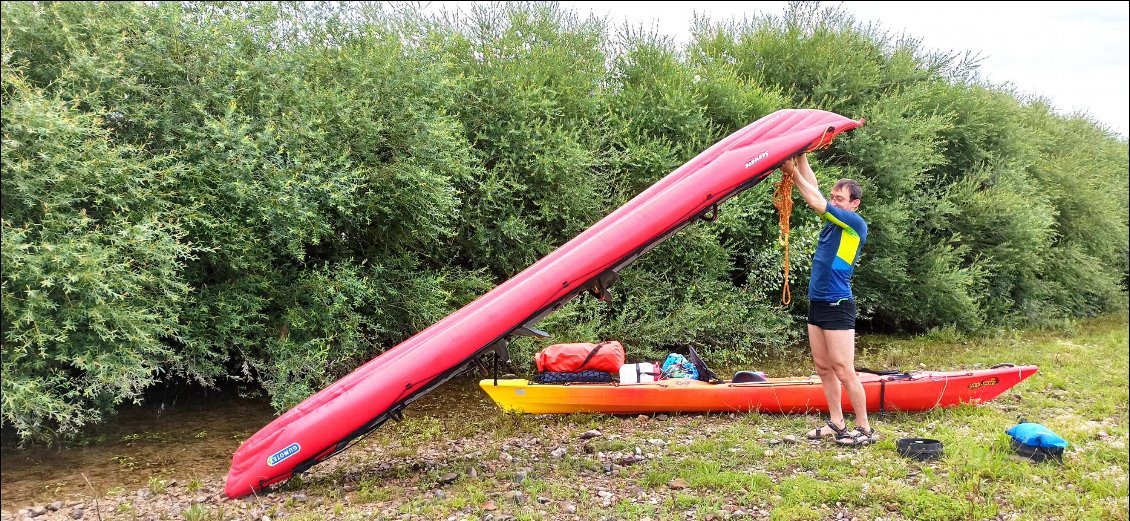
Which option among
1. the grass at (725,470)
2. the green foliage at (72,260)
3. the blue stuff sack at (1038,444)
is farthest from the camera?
the blue stuff sack at (1038,444)

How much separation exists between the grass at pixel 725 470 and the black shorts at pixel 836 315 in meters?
0.95

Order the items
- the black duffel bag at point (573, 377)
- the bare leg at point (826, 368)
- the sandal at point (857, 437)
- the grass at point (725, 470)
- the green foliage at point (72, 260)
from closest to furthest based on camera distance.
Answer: the grass at point (725, 470) < the green foliage at point (72, 260) < the bare leg at point (826, 368) < the sandal at point (857, 437) < the black duffel bag at point (573, 377)

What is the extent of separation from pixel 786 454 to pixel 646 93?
6622 mm

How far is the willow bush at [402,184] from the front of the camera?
17.1 feet

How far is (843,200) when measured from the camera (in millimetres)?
4953

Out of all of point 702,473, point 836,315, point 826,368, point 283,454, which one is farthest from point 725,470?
point 283,454

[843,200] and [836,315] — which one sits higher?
[843,200]

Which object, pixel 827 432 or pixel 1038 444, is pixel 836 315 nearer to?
pixel 827 432

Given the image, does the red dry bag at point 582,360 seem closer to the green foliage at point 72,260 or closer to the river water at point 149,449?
the river water at point 149,449

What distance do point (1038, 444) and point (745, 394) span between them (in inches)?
85.8

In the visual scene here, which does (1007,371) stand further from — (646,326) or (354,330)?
(354,330)

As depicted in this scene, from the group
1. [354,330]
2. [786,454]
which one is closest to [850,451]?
[786,454]

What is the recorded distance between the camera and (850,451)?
5109 mm

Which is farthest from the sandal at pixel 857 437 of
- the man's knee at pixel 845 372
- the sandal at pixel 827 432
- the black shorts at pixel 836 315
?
the black shorts at pixel 836 315
